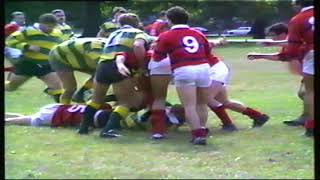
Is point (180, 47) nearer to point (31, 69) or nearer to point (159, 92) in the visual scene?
point (159, 92)

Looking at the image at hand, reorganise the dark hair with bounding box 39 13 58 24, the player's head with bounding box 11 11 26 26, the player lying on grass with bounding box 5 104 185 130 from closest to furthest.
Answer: the player's head with bounding box 11 11 26 26
the dark hair with bounding box 39 13 58 24
the player lying on grass with bounding box 5 104 185 130

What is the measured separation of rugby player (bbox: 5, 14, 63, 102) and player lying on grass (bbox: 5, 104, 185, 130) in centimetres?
59

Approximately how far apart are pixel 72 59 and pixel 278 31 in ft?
6.00

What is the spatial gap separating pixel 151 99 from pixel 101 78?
0.44 meters

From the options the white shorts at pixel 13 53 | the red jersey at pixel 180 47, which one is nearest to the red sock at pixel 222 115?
the red jersey at pixel 180 47

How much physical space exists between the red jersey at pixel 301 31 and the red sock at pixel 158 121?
1.11 meters

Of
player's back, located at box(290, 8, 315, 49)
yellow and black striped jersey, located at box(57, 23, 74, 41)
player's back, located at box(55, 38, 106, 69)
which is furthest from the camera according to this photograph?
player's back, located at box(55, 38, 106, 69)

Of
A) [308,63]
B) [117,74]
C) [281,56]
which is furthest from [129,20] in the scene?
[308,63]

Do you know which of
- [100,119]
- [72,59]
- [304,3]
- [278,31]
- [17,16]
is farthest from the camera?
[72,59]

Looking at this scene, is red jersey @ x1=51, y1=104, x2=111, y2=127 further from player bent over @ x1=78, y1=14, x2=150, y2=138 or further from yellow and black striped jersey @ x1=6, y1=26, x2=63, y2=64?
yellow and black striped jersey @ x1=6, y1=26, x2=63, y2=64

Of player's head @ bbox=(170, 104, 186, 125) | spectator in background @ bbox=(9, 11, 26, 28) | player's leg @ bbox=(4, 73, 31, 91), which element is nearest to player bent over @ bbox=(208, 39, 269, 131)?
player's head @ bbox=(170, 104, 186, 125)

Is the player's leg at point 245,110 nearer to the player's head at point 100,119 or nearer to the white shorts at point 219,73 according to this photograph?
the white shorts at point 219,73

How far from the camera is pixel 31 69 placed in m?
6.69

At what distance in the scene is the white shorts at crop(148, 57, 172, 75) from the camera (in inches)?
205
